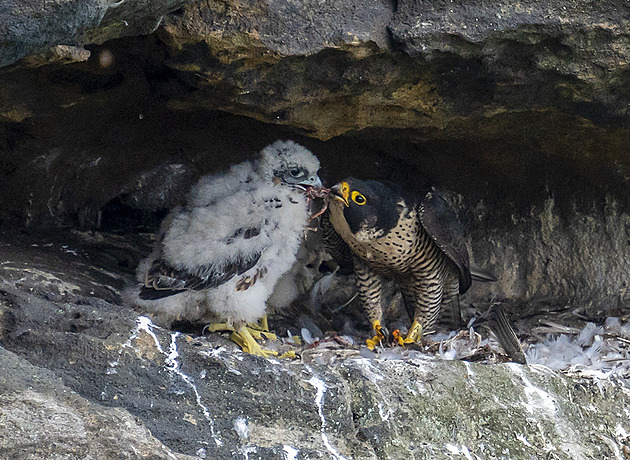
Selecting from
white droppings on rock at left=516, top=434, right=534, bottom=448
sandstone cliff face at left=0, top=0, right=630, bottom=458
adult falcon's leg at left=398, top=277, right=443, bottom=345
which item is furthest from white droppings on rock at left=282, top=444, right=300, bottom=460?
adult falcon's leg at left=398, top=277, right=443, bottom=345

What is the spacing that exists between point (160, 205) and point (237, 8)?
165cm

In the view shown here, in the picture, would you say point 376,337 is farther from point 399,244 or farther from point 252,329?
point 252,329

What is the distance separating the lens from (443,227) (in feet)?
11.9

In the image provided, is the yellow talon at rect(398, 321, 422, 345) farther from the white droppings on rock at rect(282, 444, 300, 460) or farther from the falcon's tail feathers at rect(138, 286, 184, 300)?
the white droppings on rock at rect(282, 444, 300, 460)

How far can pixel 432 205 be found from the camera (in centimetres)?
363

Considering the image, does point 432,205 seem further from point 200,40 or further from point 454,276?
point 200,40

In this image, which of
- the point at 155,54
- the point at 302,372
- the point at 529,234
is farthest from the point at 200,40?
the point at 529,234

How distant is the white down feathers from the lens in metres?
3.09

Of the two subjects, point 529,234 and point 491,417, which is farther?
point 529,234

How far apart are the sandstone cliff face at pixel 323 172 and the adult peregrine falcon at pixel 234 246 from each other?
24 centimetres

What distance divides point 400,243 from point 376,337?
492mm

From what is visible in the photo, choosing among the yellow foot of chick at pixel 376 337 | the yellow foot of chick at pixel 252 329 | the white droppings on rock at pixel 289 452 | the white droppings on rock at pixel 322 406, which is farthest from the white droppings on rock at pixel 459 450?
the yellow foot of chick at pixel 252 329

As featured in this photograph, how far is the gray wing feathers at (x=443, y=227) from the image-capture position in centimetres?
360

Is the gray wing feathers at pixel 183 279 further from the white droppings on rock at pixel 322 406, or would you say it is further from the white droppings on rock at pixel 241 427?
the white droppings on rock at pixel 241 427
